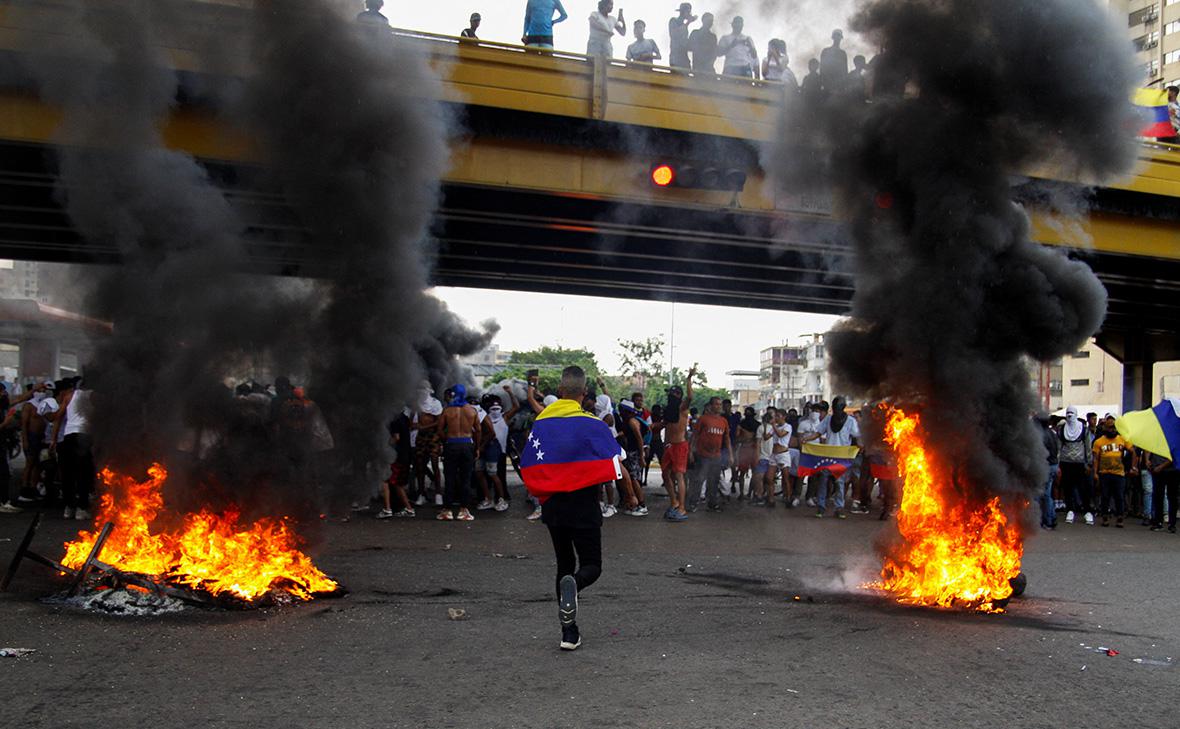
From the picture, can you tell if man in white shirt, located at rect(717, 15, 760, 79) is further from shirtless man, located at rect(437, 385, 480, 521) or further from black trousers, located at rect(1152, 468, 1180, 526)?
black trousers, located at rect(1152, 468, 1180, 526)

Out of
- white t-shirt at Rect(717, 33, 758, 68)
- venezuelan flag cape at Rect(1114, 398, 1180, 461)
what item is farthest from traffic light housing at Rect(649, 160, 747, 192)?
venezuelan flag cape at Rect(1114, 398, 1180, 461)

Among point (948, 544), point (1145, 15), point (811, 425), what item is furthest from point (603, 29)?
point (1145, 15)

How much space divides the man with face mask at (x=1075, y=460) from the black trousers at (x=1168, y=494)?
86 centimetres

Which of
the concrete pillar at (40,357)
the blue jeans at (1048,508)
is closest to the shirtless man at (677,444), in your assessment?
the blue jeans at (1048,508)

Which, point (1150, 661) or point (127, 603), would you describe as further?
point (127, 603)

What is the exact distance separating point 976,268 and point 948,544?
2.06 meters

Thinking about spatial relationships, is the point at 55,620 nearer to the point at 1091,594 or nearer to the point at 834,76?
the point at 834,76

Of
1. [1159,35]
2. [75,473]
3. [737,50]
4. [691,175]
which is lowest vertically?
[75,473]

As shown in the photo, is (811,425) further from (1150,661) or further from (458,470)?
(1150,661)

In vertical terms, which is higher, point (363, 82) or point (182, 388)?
point (363, 82)

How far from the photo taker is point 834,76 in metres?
8.16

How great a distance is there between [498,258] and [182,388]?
11307 millimetres

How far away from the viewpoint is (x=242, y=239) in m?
7.12

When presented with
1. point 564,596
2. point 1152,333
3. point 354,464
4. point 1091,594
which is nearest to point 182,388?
point 354,464
